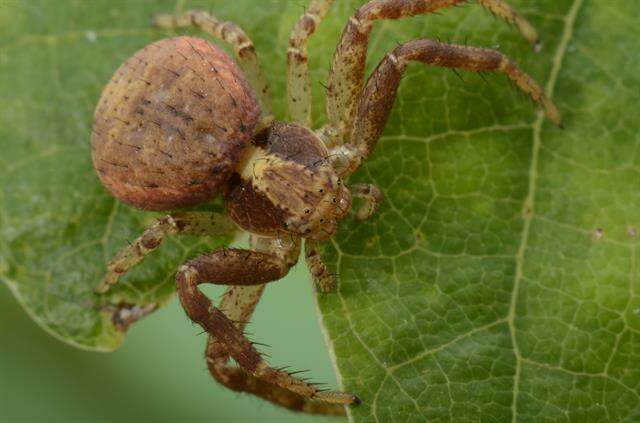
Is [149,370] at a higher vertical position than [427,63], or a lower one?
lower

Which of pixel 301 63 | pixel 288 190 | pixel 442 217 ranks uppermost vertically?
pixel 301 63

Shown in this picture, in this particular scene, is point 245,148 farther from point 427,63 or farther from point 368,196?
point 427,63

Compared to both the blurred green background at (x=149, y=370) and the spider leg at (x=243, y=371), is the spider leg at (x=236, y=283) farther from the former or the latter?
the blurred green background at (x=149, y=370)

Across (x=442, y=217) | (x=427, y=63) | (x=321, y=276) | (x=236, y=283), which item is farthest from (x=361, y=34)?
(x=236, y=283)

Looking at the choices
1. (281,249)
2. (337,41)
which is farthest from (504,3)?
(281,249)

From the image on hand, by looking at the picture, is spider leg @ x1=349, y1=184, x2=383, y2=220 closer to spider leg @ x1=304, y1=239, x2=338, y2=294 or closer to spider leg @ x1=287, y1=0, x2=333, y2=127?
spider leg @ x1=304, y1=239, x2=338, y2=294

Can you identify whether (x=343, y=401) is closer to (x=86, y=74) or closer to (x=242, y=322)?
(x=242, y=322)
